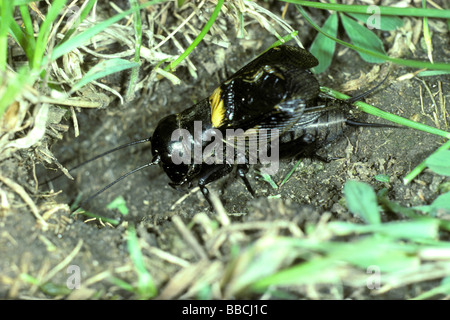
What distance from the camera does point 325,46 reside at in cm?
399

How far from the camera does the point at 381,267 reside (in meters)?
1.92

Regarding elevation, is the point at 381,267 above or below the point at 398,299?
above

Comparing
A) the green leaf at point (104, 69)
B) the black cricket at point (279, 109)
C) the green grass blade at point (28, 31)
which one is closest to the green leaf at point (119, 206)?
the black cricket at point (279, 109)

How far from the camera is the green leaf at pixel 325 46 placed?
398cm

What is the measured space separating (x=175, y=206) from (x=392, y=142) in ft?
7.30

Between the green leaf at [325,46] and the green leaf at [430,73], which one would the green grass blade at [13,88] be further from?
the green leaf at [430,73]

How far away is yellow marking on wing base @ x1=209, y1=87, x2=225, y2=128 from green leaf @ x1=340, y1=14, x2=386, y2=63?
143 cm

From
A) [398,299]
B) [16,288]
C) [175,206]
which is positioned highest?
[16,288]

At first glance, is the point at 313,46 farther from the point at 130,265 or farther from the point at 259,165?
the point at 130,265

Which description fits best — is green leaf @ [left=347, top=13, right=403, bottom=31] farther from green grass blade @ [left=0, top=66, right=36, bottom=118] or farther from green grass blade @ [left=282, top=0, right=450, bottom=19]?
green grass blade @ [left=0, top=66, right=36, bottom=118]

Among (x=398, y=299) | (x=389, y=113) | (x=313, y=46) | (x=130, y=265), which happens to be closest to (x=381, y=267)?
(x=398, y=299)

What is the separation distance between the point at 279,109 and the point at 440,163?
132cm

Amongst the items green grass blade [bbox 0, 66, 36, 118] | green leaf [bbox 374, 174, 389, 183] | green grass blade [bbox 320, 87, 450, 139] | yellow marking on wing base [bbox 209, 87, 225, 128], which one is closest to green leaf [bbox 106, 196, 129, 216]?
yellow marking on wing base [bbox 209, 87, 225, 128]

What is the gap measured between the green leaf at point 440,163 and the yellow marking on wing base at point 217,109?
1.85 metres
